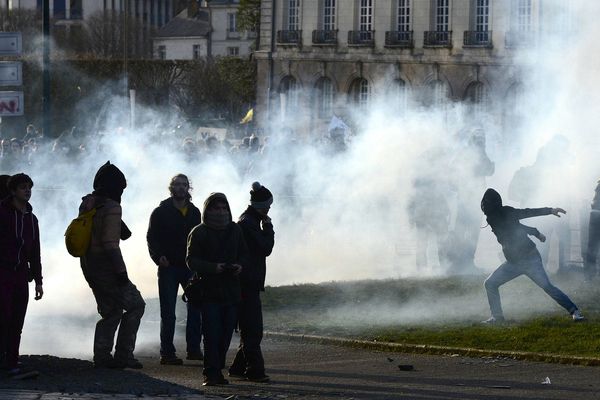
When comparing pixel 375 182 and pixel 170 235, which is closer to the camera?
pixel 170 235

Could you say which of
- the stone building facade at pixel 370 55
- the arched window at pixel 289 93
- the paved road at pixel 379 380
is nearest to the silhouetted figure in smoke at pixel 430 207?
the paved road at pixel 379 380

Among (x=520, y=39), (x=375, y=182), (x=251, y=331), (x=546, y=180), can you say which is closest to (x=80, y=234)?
(x=251, y=331)

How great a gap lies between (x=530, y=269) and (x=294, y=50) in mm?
52473

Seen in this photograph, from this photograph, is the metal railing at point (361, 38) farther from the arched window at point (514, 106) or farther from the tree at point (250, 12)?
the arched window at point (514, 106)

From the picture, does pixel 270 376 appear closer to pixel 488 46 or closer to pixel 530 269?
pixel 530 269

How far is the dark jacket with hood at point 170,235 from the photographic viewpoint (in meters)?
16.2

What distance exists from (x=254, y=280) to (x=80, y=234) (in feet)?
5.20

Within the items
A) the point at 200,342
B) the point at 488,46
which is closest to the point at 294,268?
the point at 200,342

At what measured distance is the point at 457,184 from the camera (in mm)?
24359

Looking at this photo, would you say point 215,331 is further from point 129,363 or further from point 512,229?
point 512,229

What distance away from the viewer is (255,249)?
578 inches

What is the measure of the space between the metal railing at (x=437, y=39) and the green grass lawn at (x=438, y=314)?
115 feet

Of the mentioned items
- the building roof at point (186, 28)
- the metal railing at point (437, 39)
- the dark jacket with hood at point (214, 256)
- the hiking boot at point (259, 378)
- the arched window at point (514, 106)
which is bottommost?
the hiking boot at point (259, 378)

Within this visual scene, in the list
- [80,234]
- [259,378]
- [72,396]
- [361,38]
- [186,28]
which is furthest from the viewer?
[186,28]
